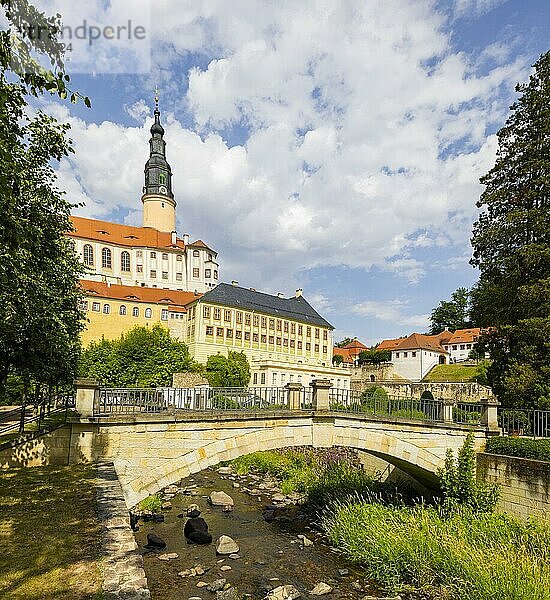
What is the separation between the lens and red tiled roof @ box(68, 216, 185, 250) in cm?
6869

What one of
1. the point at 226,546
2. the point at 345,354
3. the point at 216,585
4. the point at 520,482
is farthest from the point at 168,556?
the point at 345,354

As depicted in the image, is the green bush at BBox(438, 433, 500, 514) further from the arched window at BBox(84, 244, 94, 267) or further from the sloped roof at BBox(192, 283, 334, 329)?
the arched window at BBox(84, 244, 94, 267)

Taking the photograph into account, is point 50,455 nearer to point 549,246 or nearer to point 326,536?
point 326,536

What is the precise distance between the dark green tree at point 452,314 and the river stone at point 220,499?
6824cm

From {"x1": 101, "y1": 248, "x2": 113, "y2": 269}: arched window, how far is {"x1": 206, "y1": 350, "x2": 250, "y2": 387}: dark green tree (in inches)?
1101

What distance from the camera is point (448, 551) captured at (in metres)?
11.5

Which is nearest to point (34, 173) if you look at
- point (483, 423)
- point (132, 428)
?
point (132, 428)

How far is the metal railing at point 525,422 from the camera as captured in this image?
17016 millimetres

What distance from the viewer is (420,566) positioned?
38.3 ft

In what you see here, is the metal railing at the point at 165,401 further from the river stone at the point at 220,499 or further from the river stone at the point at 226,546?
the river stone at the point at 220,499

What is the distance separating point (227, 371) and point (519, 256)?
31.7 meters

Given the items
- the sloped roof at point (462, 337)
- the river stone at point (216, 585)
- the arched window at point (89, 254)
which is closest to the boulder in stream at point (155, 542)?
the river stone at point (216, 585)

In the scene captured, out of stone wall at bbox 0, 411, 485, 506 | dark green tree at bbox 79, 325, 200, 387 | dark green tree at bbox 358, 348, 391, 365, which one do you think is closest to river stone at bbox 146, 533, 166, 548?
stone wall at bbox 0, 411, 485, 506

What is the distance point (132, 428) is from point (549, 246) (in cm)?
1691
